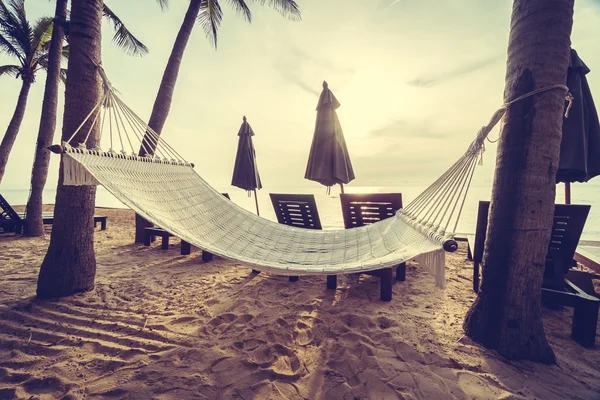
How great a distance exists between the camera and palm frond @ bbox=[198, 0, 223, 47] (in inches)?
185

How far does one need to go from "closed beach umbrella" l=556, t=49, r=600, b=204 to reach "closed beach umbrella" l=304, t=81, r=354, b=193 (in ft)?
6.50

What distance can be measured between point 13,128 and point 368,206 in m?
7.60

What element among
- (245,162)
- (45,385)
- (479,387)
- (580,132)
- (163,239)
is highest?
(580,132)

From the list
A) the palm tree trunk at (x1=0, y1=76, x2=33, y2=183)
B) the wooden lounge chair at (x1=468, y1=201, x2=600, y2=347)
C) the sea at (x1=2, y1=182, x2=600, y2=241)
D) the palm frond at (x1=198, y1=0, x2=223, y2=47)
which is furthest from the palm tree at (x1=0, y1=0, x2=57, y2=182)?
the wooden lounge chair at (x1=468, y1=201, x2=600, y2=347)

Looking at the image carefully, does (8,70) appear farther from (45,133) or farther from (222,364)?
(222,364)

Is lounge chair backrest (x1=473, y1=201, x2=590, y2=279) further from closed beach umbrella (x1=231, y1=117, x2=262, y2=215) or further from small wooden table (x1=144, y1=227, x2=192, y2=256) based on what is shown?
closed beach umbrella (x1=231, y1=117, x2=262, y2=215)

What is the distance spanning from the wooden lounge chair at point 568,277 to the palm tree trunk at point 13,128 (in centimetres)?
833

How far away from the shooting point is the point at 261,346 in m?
1.39

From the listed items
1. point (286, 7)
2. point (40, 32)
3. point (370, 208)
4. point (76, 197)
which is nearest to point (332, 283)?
point (370, 208)

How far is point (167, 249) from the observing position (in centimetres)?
331

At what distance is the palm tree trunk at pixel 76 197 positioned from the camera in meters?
1.90

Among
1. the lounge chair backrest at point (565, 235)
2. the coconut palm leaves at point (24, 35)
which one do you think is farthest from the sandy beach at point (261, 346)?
the coconut palm leaves at point (24, 35)

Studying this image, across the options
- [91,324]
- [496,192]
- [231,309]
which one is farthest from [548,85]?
[91,324]

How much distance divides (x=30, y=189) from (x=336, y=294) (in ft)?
15.1
